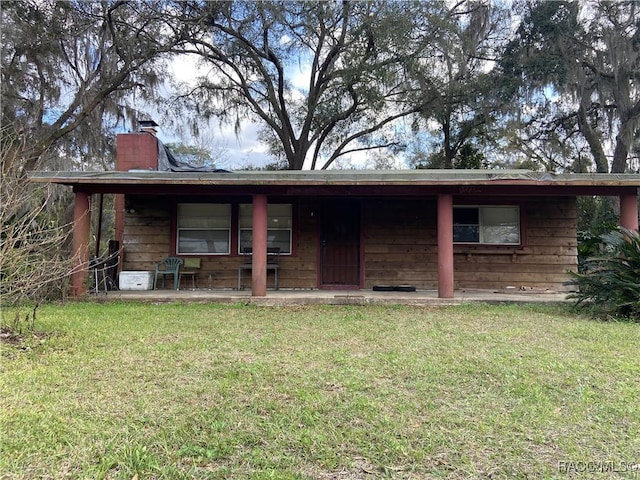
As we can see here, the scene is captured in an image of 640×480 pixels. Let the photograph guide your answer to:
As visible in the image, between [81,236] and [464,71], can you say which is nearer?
[81,236]

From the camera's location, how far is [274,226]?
9.03m

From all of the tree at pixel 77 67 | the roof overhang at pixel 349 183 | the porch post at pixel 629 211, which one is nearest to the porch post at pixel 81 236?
the roof overhang at pixel 349 183

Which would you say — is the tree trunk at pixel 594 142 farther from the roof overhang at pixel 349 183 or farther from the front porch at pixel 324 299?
the front porch at pixel 324 299

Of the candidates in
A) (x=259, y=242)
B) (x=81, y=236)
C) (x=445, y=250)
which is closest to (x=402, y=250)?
(x=445, y=250)

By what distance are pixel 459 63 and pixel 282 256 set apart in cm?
861

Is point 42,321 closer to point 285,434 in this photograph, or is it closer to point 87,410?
point 87,410

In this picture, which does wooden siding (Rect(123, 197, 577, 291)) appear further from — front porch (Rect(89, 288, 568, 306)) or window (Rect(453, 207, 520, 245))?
front porch (Rect(89, 288, 568, 306))

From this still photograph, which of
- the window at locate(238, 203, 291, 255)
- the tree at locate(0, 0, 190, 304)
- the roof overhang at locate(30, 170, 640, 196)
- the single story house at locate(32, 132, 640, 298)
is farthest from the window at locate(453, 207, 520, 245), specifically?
A: the tree at locate(0, 0, 190, 304)

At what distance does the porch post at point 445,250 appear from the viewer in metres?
7.09

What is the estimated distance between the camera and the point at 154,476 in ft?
6.56

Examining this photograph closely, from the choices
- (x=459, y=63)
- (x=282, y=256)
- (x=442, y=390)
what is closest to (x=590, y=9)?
(x=459, y=63)

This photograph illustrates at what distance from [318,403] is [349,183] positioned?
463 cm

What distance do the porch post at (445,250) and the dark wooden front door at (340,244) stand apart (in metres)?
2.18

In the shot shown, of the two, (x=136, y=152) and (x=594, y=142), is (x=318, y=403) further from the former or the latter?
(x=594, y=142)
